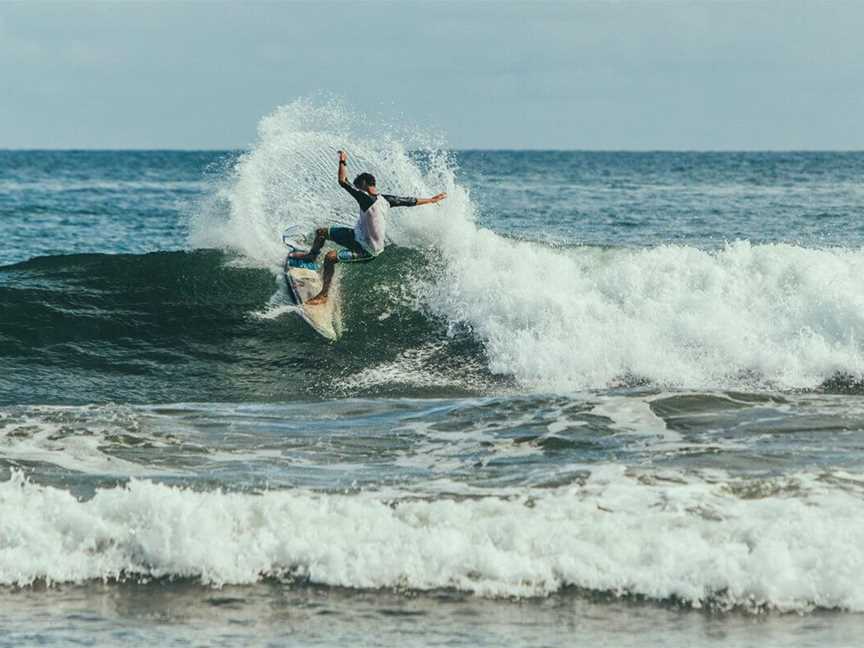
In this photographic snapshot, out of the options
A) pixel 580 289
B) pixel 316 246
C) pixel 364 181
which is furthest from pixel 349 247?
pixel 580 289

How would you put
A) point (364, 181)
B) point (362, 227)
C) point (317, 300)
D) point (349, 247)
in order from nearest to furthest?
point (364, 181)
point (362, 227)
point (349, 247)
point (317, 300)

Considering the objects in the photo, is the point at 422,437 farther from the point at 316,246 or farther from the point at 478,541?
the point at 316,246

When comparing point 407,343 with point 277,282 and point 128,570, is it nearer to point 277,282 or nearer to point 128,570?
point 277,282

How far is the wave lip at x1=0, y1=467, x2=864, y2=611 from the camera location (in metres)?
8.30

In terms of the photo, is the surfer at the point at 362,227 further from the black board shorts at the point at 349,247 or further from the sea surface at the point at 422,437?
the sea surface at the point at 422,437

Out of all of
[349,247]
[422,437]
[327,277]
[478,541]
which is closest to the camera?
[478,541]

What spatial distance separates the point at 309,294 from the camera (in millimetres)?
A: 16859

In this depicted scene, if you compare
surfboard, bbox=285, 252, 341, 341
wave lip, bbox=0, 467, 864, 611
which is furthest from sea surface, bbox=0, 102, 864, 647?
surfboard, bbox=285, 252, 341, 341

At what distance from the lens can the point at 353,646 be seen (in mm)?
7457

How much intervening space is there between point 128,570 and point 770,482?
5.02 metres

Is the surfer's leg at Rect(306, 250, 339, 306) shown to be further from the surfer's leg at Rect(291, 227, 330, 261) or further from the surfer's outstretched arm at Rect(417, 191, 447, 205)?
the surfer's outstretched arm at Rect(417, 191, 447, 205)

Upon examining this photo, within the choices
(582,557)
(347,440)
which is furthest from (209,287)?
(582,557)

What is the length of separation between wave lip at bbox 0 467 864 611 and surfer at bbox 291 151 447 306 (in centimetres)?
589

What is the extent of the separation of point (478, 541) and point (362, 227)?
7080 millimetres
